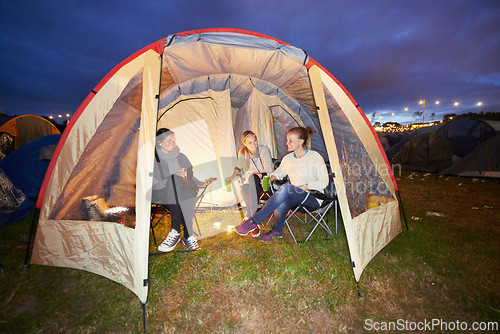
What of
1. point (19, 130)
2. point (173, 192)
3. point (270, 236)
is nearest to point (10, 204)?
point (173, 192)

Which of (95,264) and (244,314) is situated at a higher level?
(95,264)

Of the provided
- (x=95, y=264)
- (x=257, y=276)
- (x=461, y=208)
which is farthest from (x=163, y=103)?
(x=461, y=208)

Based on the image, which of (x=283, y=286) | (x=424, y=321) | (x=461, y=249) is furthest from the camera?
(x=461, y=249)

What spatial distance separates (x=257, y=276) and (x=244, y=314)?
49cm

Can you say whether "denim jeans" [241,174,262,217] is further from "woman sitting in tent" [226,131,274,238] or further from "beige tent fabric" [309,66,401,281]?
"beige tent fabric" [309,66,401,281]

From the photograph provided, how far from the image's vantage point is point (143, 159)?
195 cm

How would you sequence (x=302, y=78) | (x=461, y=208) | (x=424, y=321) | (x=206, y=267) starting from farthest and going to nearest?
(x=461, y=208) → (x=302, y=78) → (x=206, y=267) → (x=424, y=321)

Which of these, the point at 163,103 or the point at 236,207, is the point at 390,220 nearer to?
the point at 236,207

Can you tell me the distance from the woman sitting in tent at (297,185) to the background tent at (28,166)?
4525mm

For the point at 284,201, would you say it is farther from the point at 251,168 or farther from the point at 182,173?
the point at 182,173

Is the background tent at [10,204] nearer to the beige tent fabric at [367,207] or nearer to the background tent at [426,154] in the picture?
the beige tent fabric at [367,207]

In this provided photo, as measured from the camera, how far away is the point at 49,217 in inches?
95.3

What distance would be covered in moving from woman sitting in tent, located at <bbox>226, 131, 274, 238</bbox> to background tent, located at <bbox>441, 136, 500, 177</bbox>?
6203mm

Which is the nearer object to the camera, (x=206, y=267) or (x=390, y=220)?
(x=206, y=267)
